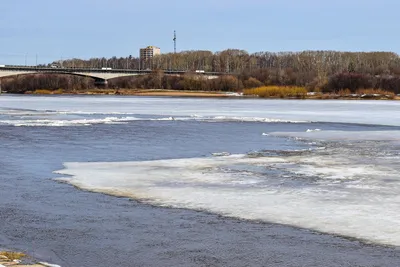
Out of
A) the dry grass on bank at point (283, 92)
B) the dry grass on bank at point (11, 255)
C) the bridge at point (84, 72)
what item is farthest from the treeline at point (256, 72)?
the dry grass on bank at point (11, 255)

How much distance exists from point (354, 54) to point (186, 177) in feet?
531

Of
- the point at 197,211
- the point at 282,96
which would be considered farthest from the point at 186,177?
the point at 282,96

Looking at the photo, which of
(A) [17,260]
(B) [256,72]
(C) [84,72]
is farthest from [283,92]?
(A) [17,260]

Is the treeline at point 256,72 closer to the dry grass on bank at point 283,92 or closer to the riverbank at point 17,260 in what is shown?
the dry grass on bank at point 283,92

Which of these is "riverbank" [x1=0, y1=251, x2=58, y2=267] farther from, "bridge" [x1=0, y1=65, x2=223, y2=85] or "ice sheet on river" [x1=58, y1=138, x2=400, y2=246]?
"bridge" [x1=0, y1=65, x2=223, y2=85]

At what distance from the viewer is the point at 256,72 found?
131 metres

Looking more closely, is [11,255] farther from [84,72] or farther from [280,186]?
[84,72]

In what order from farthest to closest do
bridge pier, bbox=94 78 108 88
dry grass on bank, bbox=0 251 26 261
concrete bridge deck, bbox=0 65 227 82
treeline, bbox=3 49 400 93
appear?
bridge pier, bbox=94 78 108 88 → concrete bridge deck, bbox=0 65 227 82 → treeline, bbox=3 49 400 93 → dry grass on bank, bbox=0 251 26 261

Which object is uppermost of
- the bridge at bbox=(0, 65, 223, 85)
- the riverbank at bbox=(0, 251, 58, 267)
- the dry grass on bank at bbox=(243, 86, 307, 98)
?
the bridge at bbox=(0, 65, 223, 85)

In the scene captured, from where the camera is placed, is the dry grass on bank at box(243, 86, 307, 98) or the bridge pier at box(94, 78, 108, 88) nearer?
the dry grass on bank at box(243, 86, 307, 98)

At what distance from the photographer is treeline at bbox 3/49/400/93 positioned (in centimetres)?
9694

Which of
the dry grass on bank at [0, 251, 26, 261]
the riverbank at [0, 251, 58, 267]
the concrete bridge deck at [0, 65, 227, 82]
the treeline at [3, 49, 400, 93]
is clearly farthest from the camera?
the concrete bridge deck at [0, 65, 227, 82]

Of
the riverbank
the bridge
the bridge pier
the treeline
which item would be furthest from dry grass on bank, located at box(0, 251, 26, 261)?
the bridge pier

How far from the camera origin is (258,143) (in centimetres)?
2178
